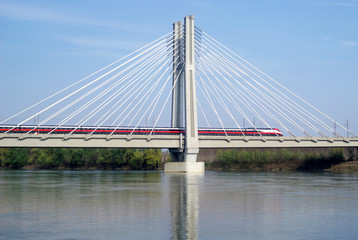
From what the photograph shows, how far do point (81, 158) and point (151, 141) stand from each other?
63547mm

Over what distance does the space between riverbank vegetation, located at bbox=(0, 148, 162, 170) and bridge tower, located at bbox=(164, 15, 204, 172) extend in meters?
42.9

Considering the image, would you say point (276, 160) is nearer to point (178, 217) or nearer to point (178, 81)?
point (178, 81)

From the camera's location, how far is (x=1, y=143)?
212ft

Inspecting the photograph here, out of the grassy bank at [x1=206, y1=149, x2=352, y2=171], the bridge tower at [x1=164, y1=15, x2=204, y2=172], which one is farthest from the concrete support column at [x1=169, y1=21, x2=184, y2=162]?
the grassy bank at [x1=206, y1=149, x2=352, y2=171]

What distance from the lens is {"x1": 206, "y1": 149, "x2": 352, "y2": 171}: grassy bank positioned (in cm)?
10000

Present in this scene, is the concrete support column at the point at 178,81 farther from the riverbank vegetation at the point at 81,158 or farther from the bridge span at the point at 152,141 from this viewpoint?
the riverbank vegetation at the point at 81,158

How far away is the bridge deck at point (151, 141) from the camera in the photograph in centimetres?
6600

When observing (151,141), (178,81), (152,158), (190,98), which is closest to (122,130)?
(151,141)

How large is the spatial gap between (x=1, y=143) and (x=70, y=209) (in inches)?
1657

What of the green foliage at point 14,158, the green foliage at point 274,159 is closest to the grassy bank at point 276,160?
the green foliage at point 274,159

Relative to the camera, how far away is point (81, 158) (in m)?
133

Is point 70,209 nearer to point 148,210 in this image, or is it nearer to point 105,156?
point 148,210

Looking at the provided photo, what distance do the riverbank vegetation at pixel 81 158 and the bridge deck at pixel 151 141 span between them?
146 feet

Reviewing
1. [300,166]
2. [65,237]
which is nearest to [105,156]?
[300,166]
